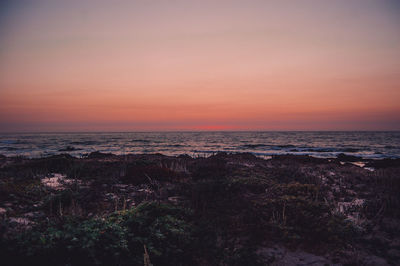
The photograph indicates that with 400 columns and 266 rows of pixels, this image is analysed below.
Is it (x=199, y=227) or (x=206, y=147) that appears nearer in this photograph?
(x=199, y=227)

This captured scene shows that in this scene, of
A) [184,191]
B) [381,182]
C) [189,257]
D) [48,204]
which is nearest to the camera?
[189,257]

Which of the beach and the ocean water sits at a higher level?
the beach

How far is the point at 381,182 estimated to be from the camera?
10.6 m

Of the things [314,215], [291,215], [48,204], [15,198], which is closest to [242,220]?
[291,215]

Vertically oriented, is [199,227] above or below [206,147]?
above

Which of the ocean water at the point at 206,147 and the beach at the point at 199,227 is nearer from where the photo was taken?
the beach at the point at 199,227

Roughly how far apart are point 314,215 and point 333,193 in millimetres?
3633

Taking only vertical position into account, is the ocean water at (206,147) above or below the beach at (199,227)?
below

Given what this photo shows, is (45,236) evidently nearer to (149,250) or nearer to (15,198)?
(149,250)

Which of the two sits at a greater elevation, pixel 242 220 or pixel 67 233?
pixel 67 233

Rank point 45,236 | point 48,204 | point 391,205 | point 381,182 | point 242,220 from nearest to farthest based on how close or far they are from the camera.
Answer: point 45,236 → point 242,220 → point 48,204 → point 391,205 → point 381,182

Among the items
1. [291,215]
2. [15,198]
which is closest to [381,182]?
[291,215]

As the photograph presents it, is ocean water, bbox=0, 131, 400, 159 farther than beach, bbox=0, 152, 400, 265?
Yes

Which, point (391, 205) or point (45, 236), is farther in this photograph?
point (391, 205)
